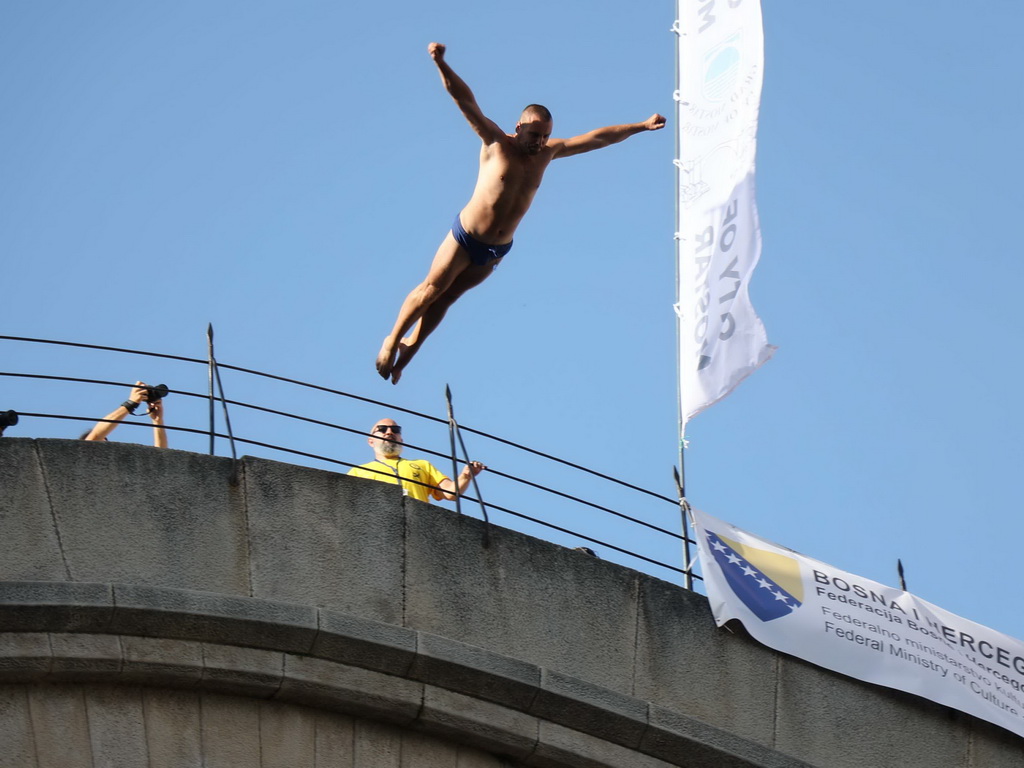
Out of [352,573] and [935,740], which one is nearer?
[352,573]

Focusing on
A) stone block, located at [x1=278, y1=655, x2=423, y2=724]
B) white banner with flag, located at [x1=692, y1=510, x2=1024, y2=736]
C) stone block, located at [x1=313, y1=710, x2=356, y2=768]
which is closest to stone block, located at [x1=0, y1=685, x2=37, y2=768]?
stone block, located at [x1=278, y1=655, x2=423, y2=724]

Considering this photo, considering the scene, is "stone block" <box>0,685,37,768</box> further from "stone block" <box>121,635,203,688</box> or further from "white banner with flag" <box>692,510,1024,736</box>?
"white banner with flag" <box>692,510,1024,736</box>

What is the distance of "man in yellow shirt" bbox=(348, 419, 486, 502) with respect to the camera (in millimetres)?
15398

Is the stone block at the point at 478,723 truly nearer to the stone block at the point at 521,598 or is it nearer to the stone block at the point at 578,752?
the stone block at the point at 578,752

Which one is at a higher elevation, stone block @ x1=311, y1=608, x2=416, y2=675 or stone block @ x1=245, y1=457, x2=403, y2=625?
stone block @ x1=245, y1=457, x2=403, y2=625

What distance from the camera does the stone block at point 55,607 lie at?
42.6 feet

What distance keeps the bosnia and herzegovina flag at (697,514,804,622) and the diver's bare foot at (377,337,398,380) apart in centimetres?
323

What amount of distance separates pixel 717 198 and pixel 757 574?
3806 mm

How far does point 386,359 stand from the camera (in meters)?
17.2

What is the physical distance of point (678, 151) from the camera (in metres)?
18.4

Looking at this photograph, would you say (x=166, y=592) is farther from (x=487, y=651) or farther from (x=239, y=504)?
(x=487, y=651)

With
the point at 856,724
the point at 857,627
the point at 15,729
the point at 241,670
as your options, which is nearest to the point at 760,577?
the point at 857,627

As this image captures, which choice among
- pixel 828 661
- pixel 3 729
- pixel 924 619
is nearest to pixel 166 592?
pixel 3 729

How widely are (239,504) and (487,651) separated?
2.02m
